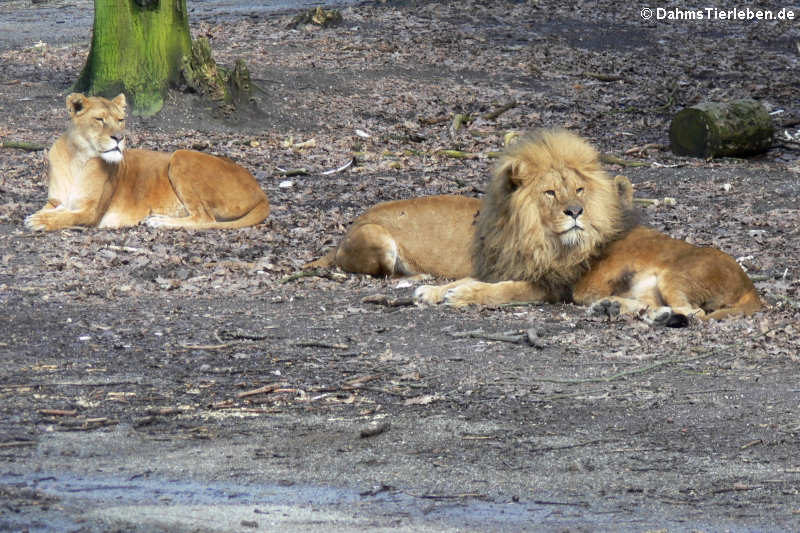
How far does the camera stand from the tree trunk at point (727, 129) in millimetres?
13977

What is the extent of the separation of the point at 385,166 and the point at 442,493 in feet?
31.6

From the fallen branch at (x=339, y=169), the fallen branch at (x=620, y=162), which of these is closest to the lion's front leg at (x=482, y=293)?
the fallen branch at (x=339, y=169)

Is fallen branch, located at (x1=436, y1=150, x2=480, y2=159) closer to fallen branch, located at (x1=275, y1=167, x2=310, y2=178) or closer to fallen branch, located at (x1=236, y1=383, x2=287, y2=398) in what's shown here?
fallen branch, located at (x1=275, y1=167, x2=310, y2=178)

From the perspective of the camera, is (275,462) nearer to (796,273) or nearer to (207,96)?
(796,273)

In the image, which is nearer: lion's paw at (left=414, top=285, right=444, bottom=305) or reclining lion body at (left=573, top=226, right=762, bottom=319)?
reclining lion body at (left=573, top=226, right=762, bottom=319)

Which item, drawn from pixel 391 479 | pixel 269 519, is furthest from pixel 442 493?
pixel 269 519

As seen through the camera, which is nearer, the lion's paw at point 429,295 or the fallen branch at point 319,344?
→ the fallen branch at point 319,344

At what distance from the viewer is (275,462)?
5.14 metres

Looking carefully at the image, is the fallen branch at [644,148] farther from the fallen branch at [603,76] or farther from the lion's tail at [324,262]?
the lion's tail at [324,262]

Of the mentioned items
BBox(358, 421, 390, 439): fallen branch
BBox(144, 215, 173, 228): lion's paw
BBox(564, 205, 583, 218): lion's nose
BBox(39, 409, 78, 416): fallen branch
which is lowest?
BBox(144, 215, 173, 228): lion's paw

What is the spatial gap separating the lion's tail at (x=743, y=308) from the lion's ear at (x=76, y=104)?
6.39 metres

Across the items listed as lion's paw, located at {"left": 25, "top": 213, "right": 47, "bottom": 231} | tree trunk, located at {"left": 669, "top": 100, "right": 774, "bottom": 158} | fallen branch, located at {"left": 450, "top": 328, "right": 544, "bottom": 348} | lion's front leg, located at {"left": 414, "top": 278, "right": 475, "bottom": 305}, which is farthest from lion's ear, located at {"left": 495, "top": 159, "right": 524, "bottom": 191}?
tree trunk, located at {"left": 669, "top": 100, "right": 774, "bottom": 158}

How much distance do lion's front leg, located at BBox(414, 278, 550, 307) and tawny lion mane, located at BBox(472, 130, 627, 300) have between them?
82 mm

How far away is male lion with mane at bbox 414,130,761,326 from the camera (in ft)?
27.2
